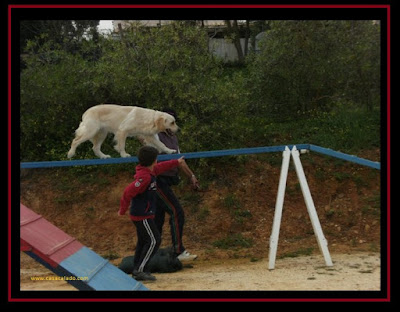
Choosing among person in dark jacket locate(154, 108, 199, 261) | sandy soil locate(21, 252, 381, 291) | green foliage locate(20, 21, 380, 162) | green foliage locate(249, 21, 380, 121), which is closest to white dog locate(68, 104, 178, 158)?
person in dark jacket locate(154, 108, 199, 261)

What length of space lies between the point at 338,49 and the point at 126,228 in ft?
17.4

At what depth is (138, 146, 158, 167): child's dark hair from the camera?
536cm

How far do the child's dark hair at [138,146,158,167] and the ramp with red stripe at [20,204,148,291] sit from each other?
44.2 inches

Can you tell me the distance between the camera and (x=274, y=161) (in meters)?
9.84

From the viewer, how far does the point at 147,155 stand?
5.36 metres

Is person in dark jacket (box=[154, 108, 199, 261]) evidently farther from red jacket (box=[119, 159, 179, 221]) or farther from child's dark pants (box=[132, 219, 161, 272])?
child's dark pants (box=[132, 219, 161, 272])

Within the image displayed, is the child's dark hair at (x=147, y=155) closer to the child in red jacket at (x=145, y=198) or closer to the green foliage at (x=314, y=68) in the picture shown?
the child in red jacket at (x=145, y=198)

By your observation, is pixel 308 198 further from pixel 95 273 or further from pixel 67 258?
pixel 67 258

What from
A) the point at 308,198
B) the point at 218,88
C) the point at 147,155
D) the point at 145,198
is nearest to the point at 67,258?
the point at 145,198

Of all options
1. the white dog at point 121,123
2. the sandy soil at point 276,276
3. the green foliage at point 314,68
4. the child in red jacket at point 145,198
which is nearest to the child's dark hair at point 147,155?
the child in red jacket at point 145,198

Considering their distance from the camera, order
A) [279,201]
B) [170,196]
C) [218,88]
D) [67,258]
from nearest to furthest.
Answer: [67,258], [279,201], [170,196], [218,88]

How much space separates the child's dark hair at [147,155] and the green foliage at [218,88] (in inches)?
140

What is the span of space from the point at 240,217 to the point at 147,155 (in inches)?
149
